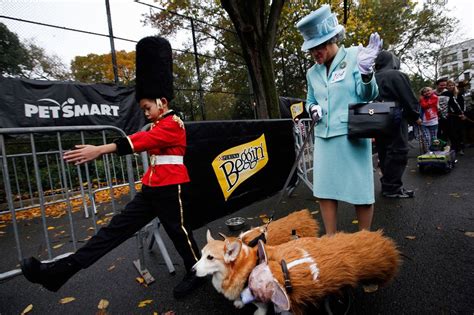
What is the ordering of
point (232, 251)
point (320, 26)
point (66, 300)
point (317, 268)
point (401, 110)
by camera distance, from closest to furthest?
point (317, 268) → point (232, 251) → point (320, 26) → point (66, 300) → point (401, 110)

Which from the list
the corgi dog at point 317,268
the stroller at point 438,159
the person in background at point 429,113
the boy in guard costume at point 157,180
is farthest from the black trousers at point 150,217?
the person in background at point 429,113

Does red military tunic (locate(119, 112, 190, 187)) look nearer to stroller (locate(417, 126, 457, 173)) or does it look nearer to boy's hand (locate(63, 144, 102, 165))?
boy's hand (locate(63, 144, 102, 165))

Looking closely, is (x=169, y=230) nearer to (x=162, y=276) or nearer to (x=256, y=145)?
(x=162, y=276)

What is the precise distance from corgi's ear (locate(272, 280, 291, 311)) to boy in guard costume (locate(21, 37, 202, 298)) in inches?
43.8

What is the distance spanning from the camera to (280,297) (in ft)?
5.08

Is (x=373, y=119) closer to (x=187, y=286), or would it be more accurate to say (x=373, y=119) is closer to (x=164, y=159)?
(x=164, y=159)

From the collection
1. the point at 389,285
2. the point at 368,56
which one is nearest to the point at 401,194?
the point at 389,285

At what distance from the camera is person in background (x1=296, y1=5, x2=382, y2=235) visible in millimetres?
2234

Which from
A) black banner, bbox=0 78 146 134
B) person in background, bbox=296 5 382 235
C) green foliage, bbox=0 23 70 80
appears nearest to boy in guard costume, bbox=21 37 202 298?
person in background, bbox=296 5 382 235

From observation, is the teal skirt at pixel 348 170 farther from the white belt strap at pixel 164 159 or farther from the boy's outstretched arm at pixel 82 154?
the boy's outstretched arm at pixel 82 154

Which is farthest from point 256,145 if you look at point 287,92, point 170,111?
point 287,92

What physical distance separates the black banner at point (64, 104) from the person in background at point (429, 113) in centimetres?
785

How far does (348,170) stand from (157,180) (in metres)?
1.66

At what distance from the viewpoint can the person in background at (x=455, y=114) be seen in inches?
318
